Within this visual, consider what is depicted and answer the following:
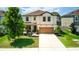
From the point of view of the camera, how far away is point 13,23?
2.60 meters

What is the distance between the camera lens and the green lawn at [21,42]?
2.57 m

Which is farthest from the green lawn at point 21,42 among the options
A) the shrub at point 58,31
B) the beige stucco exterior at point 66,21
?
the beige stucco exterior at point 66,21

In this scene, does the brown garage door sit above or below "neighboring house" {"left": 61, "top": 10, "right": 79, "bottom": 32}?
below

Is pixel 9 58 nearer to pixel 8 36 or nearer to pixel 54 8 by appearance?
pixel 8 36

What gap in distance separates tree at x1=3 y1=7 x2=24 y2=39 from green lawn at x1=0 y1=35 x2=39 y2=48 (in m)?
0.06

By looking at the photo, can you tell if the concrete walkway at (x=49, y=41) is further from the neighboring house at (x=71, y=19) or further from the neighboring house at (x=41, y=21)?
the neighboring house at (x=71, y=19)

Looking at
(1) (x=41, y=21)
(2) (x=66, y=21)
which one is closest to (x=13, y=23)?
(1) (x=41, y=21)

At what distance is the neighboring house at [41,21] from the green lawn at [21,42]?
0.34 feet

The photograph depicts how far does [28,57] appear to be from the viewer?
2.52m

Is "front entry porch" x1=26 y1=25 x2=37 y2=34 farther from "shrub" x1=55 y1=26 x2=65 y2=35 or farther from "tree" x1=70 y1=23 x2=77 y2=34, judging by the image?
"tree" x1=70 y1=23 x2=77 y2=34

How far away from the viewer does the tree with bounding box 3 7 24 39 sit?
2576 millimetres

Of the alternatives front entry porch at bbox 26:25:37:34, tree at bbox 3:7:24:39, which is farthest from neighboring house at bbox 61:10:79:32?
tree at bbox 3:7:24:39
